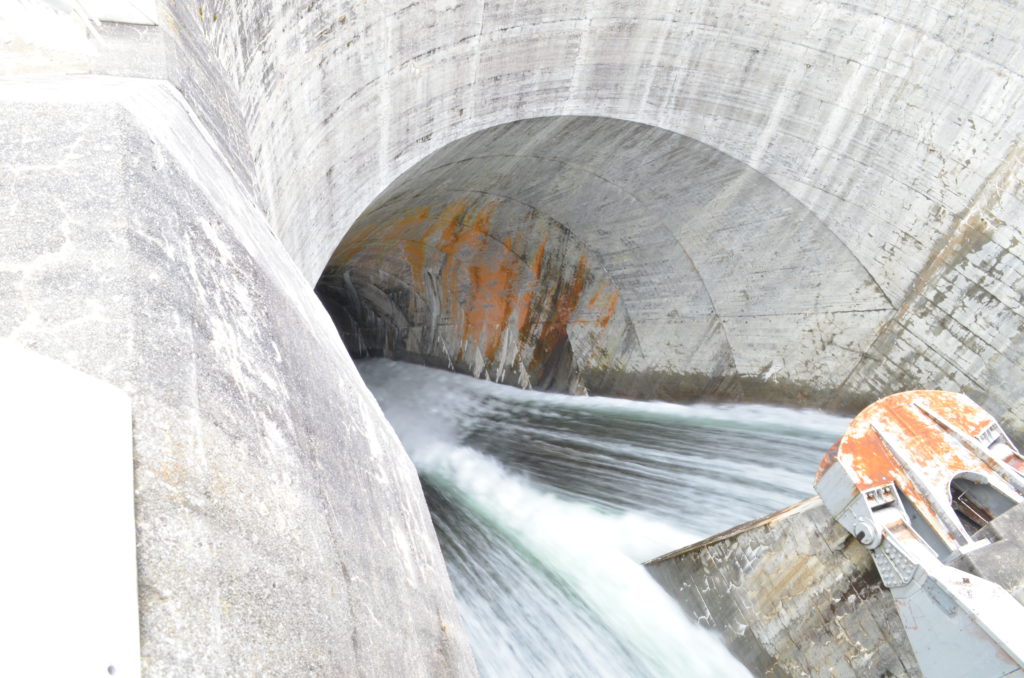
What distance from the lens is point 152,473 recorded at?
0.83 meters

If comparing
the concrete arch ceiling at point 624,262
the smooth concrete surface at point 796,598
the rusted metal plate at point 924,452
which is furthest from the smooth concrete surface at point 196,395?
the concrete arch ceiling at point 624,262


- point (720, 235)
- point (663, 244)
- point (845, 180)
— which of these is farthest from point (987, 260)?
point (663, 244)

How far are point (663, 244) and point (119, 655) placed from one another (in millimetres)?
7127

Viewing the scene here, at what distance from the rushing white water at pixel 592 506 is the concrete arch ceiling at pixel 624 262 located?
0.52 meters

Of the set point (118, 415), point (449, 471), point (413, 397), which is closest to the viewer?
point (118, 415)

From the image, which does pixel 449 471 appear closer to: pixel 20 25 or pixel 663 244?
pixel 663 244

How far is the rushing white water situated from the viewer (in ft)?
15.5

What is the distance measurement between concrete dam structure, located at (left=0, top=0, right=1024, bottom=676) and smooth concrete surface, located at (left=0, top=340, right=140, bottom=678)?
3 cm

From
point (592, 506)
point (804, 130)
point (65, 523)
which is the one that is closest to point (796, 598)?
point (592, 506)

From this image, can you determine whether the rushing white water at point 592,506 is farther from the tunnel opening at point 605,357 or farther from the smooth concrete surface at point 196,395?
the smooth concrete surface at point 196,395

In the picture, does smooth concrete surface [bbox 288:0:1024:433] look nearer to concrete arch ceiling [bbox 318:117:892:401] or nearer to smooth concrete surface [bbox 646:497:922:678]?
concrete arch ceiling [bbox 318:117:892:401]

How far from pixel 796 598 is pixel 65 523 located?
4.71 metres

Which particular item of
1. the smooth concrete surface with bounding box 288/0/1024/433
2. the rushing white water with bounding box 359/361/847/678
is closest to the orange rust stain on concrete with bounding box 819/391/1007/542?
the rushing white water with bounding box 359/361/847/678

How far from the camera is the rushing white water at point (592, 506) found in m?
4.74
